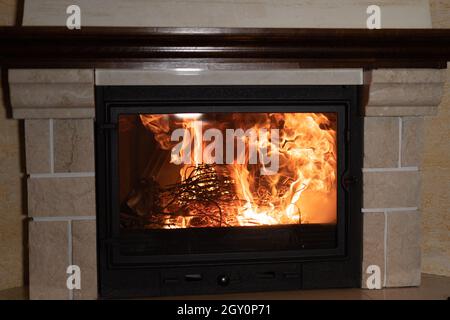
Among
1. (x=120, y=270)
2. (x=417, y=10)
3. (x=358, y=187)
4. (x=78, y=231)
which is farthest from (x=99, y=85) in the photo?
(x=417, y=10)

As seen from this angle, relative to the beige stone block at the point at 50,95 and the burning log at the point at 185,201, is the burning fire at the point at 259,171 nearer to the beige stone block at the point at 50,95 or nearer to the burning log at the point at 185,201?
the burning log at the point at 185,201

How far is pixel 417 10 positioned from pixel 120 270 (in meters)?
1.31

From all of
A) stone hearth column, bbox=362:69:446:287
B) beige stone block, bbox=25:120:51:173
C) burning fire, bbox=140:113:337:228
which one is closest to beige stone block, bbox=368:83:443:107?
stone hearth column, bbox=362:69:446:287

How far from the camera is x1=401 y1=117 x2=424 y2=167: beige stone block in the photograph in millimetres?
2223

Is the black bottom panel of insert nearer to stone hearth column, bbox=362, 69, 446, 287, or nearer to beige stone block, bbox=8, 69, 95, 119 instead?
stone hearth column, bbox=362, 69, 446, 287

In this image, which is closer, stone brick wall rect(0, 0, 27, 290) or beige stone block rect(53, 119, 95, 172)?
beige stone block rect(53, 119, 95, 172)

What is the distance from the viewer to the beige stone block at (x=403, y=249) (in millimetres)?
2240

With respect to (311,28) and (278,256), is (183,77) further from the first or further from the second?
(278,256)

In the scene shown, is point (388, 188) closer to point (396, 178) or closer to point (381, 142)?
point (396, 178)

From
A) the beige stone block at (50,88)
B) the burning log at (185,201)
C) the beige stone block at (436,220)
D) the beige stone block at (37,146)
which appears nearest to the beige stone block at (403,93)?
the beige stone block at (436,220)

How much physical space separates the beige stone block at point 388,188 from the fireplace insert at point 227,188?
0.13 ft

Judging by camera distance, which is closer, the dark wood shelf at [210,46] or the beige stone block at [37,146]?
the dark wood shelf at [210,46]
